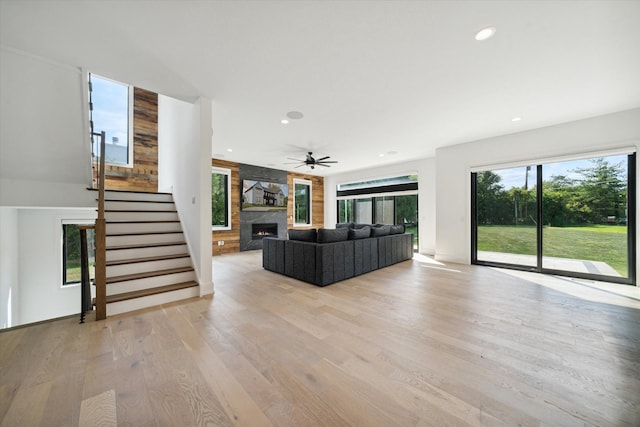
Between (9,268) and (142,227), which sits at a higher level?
(142,227)

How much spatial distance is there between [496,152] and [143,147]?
27.0 ft

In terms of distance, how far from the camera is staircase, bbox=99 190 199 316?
2.95m

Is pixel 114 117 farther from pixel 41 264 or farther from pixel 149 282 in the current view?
pixel 149 282

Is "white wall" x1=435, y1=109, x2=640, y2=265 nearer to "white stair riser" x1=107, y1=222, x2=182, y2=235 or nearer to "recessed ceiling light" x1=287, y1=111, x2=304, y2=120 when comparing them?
"recessed ceiling light" x1=287, y1=111, x2=304, y2=120

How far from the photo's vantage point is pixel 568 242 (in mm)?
4227

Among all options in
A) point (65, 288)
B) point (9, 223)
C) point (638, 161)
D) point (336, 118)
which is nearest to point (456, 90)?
point (336, 118)

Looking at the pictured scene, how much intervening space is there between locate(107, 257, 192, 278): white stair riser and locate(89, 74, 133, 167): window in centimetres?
376

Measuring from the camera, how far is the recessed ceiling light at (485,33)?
79.6 inches

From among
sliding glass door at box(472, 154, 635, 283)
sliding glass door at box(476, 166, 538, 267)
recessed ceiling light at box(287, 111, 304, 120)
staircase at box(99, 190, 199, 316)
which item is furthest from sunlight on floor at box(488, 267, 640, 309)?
staircase at box(99, 190, 199, 316)

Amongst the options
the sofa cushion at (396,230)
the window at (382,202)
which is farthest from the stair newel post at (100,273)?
the window at (382,202)

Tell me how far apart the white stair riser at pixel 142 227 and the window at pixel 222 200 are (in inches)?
109

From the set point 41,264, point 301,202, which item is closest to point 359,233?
point 301,202

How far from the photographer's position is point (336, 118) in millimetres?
3973

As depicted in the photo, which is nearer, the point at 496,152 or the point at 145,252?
the point at 145,252
